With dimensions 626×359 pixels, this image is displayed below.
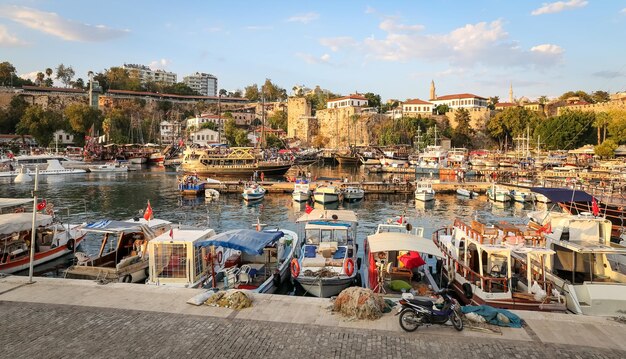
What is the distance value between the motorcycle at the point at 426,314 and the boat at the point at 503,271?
3767 millimetres

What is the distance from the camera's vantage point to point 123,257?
58.3 feet

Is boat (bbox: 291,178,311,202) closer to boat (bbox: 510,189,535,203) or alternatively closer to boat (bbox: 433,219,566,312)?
boat (bbox: 510,189,535,203)

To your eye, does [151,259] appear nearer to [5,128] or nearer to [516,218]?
[516,218]

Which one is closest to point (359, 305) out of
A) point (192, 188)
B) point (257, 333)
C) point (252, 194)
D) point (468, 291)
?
point (257, 333)

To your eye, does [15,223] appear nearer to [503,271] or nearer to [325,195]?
[503,271]

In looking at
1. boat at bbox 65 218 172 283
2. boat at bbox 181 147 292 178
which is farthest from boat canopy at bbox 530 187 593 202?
boat at bbox 181 147 292 178

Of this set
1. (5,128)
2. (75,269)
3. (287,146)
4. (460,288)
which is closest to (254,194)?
(75,269)

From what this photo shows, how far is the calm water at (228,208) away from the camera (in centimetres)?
3278

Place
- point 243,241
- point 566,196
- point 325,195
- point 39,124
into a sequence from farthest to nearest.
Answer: point 39,124
point 325,195
point 566,196
point 243,241

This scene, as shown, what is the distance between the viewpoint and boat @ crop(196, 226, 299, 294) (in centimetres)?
1391

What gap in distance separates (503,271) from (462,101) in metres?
114

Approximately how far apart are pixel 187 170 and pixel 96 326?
2502 inches

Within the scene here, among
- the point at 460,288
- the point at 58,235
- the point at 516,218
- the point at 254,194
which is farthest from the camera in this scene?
the point at 254,194

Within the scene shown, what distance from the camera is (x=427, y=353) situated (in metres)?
8.41
